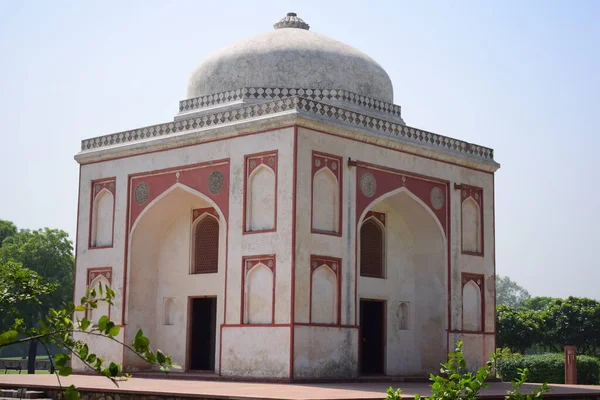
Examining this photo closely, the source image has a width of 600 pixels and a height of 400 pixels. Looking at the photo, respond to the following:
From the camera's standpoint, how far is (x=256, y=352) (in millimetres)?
12086

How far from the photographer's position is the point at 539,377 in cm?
1725

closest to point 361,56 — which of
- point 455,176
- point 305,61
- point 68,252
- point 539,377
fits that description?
point 305,61

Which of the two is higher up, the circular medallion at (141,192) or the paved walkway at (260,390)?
the circular medallion at (141,192)

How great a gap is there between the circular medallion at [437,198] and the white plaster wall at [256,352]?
12.4 feet

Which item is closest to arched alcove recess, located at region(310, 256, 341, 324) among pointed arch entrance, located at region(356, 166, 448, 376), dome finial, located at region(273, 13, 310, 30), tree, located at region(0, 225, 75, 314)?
pointed arch entrance, located at region(356, 166, 448, 376)

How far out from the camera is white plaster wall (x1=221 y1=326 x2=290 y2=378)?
11750 millimetres

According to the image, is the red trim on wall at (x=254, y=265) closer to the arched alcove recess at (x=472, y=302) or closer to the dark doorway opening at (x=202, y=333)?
the dark doorway opening at (x=202, y=333)

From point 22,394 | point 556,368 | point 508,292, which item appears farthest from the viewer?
point 508,292

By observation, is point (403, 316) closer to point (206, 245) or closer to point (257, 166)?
point (206, 245)

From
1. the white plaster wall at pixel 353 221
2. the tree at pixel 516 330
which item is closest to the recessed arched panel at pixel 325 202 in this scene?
the white plaster wall at pixel 353 221

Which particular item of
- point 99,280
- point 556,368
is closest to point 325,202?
point 99,280

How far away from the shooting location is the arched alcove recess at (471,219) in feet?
48.4

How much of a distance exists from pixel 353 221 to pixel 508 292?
285ft

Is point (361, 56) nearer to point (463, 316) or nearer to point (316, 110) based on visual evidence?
point (316, 110)
